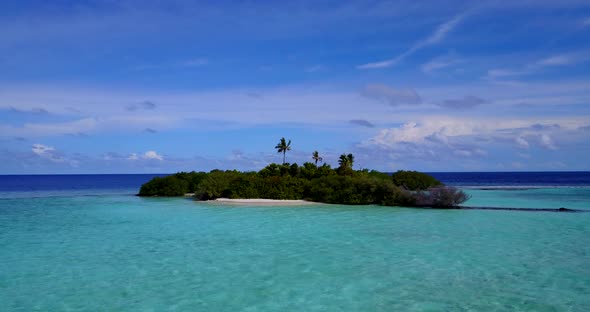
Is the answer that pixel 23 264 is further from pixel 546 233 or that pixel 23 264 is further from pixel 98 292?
pixel 546 233

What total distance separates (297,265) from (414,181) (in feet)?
131

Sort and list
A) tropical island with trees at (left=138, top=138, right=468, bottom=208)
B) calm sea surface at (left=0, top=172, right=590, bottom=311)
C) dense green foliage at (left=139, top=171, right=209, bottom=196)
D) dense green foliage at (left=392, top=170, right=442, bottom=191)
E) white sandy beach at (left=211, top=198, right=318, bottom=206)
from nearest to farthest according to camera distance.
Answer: calm sea surface at (left=0, top=172, right=590, bottom=311)
tropical island with trees at (left=138, top=138, right=468, bottom=208)
white sandy beach at (left=211, top=198, right=318, bottom=206)
dense green foliage at (left=392, top=170, right=442, bottom=191)
dense green foliage at (left=139, top=171, right=209, bottom=196)

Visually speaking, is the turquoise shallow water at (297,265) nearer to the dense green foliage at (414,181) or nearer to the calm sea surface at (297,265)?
the calm sea surface at (297,265)

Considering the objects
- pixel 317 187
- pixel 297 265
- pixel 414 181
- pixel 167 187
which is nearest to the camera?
pixel 297 265

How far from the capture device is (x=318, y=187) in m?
42.3

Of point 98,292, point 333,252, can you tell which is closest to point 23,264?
point 98,292

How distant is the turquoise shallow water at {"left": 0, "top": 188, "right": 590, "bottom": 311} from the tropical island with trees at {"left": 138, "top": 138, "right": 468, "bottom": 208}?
10375 millimetres

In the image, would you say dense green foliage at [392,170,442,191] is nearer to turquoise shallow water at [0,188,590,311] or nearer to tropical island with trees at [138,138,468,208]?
tropical island with trees at [138,138,468,208]

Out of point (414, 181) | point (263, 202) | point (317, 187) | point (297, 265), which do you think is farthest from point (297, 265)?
point (414, 181)

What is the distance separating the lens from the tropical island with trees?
3706 cm

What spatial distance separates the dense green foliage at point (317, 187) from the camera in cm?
3728

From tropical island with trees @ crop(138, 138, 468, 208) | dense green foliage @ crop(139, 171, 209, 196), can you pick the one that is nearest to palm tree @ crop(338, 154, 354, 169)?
tropical island with trees @ crop(138, 138, 468, 208)

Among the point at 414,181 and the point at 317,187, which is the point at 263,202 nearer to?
the point at 317,187

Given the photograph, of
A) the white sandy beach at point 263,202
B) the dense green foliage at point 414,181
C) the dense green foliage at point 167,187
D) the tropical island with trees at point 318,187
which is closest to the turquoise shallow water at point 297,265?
the tropical island with trees at point 318,187
